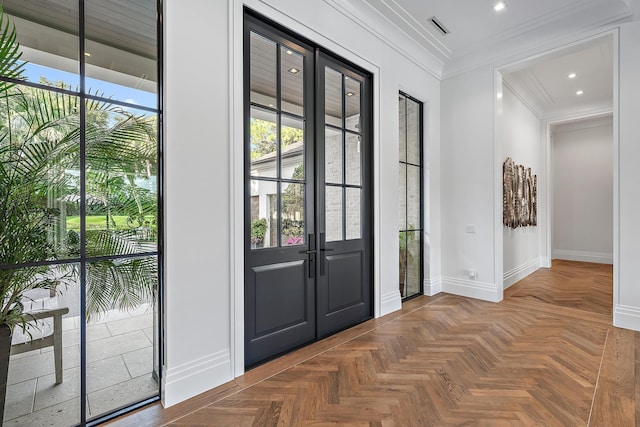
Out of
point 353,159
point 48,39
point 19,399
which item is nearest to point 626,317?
point 353,159

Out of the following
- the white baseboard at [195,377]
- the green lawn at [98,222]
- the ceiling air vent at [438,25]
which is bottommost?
the white baseboard at [195,377]

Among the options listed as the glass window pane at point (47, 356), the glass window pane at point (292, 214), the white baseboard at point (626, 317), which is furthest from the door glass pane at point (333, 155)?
the white baseboard at point (626, 317)

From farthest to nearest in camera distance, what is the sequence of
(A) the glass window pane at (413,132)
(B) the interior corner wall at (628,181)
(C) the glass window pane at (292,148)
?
(A) the glass window pane at (413,132) → (B) the interior corner wall at (628,181) → (C) the glass window pane at (292,148)

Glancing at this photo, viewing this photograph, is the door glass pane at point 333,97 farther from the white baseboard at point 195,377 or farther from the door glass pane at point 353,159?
the white baseboard at point 195,377

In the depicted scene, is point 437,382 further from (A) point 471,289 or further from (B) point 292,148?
(A) point 471,289

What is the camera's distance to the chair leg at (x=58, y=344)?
1.76 meters

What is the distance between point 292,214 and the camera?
9.32 ft

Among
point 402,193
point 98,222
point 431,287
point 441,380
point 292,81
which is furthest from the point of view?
point 431,287

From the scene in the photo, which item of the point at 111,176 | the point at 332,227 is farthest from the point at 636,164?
the point at 111,176

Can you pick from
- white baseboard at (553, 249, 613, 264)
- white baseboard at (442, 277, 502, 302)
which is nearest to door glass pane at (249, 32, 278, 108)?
white baseboard at (442, 277, 502, 302)

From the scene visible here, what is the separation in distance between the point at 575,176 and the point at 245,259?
8305 millimetres

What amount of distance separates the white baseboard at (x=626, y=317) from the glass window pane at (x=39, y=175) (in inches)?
188

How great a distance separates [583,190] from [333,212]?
7.25 m

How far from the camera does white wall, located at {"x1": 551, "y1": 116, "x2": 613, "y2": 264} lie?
704 centimetres
